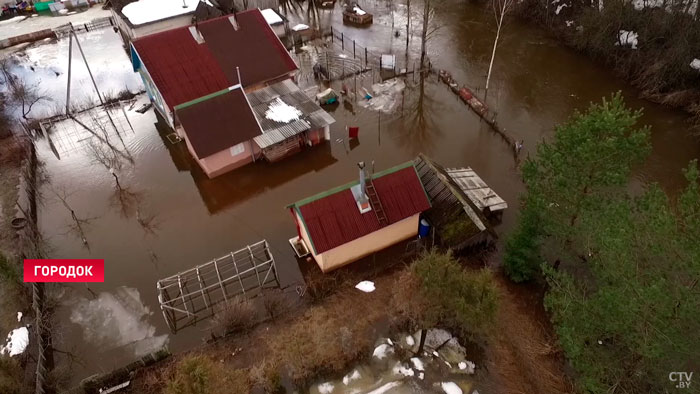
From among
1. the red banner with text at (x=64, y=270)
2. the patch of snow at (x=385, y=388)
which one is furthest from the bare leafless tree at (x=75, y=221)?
the patch of snow at (x=385, y=388)

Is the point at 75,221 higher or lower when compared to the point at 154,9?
lower

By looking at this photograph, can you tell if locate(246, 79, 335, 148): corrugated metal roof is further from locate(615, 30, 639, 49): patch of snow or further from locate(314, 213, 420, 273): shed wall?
locate(615, 30, 639, 49): patch of snow

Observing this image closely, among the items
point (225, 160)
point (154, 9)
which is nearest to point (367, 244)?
point (225, 160)

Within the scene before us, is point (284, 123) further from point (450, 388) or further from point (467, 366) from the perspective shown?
point (450, 388)

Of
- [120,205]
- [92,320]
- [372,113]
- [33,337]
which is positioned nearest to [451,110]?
[372,113]

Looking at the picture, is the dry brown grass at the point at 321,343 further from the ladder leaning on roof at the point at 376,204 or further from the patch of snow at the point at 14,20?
the patch of snow at the point at 14,20

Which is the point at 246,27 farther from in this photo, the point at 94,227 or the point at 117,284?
the point at 117,284
